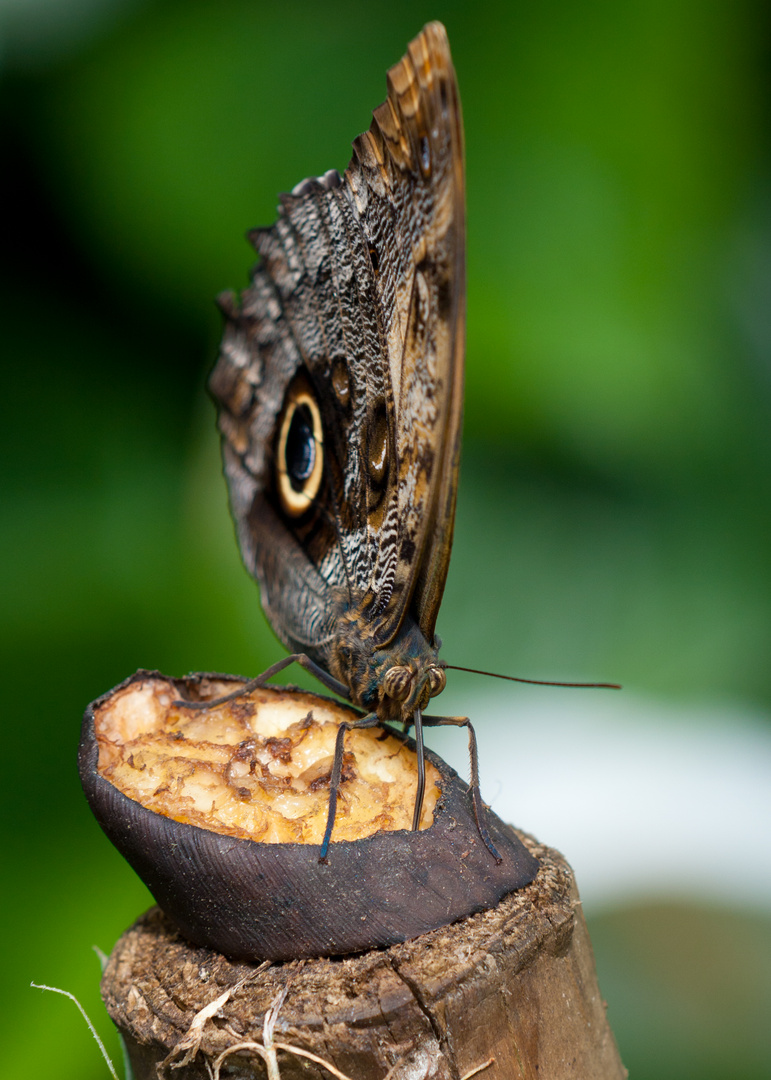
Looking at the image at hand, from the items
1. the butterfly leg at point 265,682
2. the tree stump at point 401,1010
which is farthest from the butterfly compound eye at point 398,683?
the tree stump at point 401,1010

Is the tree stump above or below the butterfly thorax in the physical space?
below

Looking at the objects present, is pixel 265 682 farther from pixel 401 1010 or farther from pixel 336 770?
pixel 401 1010

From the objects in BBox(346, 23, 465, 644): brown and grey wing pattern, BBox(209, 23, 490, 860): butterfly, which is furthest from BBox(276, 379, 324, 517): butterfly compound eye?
BBox(346, 23, 465, 644): brown and grey wing pattern

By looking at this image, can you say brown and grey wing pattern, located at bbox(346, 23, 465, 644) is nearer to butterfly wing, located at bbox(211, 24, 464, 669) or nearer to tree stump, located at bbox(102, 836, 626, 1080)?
butterfly wing, located at bbox(211, 24, 464, 669)

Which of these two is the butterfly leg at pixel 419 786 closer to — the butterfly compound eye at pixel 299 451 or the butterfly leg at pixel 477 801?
the butterfly leg at pixel 477 801

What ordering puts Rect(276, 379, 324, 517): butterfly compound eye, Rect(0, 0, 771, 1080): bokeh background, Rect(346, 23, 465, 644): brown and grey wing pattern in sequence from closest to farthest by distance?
Rect(346, 23, 465, 644): brown and grey wing pattern < Rect(276, 379, 324, 517): butterfly compound eye < Rect(0, 0, 771, 1080): bokeh background

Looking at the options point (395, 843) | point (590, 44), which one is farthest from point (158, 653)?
point (590, 44)
